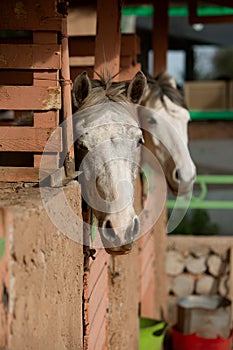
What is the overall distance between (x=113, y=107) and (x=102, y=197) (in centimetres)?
53

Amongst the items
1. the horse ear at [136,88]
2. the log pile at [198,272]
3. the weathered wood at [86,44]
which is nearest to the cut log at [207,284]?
the log pile at [198,272]

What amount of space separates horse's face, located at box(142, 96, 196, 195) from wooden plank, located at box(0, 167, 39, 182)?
1982 mm

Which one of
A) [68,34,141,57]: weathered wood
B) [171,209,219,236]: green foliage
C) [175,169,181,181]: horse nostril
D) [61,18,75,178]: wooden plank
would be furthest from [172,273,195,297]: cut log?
[61,18,75,178]: wooden plank

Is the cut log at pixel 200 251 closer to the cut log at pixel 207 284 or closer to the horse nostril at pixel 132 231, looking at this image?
the cut log at pixel 207 284

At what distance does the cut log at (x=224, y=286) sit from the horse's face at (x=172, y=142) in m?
2.73

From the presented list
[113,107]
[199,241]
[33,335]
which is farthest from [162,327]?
[33,335]

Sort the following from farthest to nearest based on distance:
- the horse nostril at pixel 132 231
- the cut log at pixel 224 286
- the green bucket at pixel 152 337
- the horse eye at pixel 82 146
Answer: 1. the cut log at pixel 224 286
2. the green bucket at pixel 152 337
3. the horse eye at pixel 82 146
4. the horse nostril at pixel 132 231

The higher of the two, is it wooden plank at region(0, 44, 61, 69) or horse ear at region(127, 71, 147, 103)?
wooden plank at region(0, 44, 61, 69)

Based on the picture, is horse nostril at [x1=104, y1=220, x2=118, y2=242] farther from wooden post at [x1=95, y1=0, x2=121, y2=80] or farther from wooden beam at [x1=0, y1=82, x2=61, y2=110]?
wooden post at [x1=95, y1=0, x2=121, y2=80]

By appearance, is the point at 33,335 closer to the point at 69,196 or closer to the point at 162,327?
the point at 69,196

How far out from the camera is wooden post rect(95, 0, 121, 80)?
3.84 m

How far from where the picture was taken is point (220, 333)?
6.36m

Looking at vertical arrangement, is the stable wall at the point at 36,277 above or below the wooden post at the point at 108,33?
below

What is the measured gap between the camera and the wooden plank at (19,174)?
314 cm
